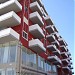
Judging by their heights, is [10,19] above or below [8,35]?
above

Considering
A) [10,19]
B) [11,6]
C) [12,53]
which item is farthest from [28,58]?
[11,6]

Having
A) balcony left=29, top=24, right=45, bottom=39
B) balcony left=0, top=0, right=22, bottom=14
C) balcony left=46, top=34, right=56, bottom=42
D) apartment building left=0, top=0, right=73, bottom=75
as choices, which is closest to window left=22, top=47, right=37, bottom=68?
apartment building left=0, top=0, right=73, bottom=75

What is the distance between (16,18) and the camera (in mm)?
30016

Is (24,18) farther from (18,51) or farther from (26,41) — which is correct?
(18,51)

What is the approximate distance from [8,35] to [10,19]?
122 inches

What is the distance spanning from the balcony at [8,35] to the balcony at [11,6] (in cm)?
480

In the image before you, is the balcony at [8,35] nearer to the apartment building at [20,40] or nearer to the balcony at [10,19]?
the apartment building at [20,40]

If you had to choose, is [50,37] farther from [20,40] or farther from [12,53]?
[12,53]

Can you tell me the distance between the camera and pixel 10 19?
29.8m

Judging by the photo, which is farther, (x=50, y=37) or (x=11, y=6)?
(x=50, y=37)

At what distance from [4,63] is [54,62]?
23.0 metres

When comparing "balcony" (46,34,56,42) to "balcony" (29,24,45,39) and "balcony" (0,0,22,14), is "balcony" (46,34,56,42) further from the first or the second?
"balcony" (0,0,22,14)

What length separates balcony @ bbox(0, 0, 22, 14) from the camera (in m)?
30.8

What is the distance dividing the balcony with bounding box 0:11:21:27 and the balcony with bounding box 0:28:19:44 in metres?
2.12
